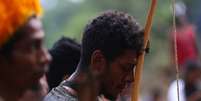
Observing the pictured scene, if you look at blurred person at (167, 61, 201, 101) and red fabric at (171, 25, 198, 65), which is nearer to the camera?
blurred person at (167, 61, 201, 101)

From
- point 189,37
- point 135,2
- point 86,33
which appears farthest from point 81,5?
point 86,33

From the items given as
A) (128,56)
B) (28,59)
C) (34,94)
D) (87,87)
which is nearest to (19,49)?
(28,59)

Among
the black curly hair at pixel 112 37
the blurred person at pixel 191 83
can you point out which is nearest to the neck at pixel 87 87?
the black curly hair at pixel 112 37

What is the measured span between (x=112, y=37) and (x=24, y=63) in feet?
4.22

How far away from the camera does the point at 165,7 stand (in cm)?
2131

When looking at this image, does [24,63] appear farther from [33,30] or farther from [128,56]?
Result: [128,56]

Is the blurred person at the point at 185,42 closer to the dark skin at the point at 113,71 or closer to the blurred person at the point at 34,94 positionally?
the dark skin at the point at 113,71

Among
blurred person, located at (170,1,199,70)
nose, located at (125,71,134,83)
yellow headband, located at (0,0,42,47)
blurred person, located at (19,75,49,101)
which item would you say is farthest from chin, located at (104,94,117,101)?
blurred person, located at (170,1,199,70)

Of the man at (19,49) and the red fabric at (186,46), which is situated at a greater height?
the red fabric at (186,46)

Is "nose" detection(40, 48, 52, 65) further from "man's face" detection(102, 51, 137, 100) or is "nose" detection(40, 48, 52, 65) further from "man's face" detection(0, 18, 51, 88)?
"man's face" detection(102, 51, 137, 100)

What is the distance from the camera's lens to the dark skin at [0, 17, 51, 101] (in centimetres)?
300

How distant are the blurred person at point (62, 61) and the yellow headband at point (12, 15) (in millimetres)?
2129

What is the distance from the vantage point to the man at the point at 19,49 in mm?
2979

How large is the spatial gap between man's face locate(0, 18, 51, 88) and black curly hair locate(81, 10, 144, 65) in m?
1.17
